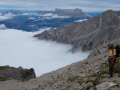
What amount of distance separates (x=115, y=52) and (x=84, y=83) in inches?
214

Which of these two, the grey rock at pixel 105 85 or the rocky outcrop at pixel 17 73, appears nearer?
the grey rock at pixel 105 85

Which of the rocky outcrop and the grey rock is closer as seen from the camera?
the grey rock

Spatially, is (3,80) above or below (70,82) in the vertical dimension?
below

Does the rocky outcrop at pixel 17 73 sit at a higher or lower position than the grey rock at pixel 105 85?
lower

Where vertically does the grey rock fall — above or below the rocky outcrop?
above

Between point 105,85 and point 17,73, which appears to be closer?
point 105,85

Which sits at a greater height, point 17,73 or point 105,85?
point 105,85

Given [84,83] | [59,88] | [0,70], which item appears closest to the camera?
[84,83]

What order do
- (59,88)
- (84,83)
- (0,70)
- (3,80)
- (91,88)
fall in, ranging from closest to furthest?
(91,88) < (84,83) < (59,88) < (3,80) < (0,70)

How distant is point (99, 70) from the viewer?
105ft

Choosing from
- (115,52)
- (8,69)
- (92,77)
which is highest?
(115,52)

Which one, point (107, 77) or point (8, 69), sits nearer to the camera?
point (107, 77)

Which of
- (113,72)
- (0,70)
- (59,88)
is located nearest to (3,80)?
(0,70)

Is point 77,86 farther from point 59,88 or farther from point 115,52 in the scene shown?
point 115,52
